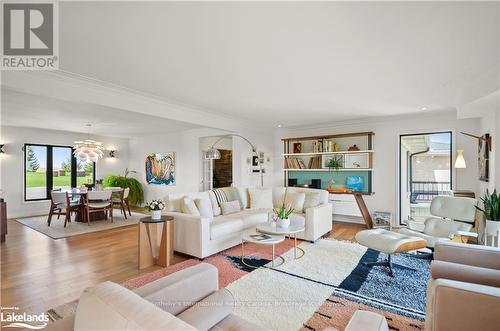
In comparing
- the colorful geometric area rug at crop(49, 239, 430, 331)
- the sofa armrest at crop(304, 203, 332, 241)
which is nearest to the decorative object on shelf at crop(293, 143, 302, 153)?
the sofa armrest at crop(304, 203, 332, 241)

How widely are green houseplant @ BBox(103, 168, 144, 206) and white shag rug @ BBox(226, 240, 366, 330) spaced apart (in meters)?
6.04

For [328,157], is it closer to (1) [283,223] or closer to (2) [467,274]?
(1) [283,223]

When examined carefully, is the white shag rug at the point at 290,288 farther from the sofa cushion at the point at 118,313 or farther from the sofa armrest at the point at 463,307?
the sofa cushion at the point at 118,313

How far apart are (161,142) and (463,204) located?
730 cm

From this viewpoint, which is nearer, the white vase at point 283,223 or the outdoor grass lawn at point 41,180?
the white vase at point 283,223

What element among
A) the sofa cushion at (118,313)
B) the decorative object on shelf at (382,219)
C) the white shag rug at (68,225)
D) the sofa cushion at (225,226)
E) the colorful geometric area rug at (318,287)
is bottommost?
the white shag rug at (68,225)

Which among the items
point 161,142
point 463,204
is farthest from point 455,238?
point 161,142

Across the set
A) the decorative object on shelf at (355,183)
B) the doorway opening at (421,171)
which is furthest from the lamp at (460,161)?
the decorative object on shelf at (355,183)

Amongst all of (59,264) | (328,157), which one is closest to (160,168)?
(59,264)

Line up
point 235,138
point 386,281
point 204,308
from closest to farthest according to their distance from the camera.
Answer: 1. point 204,308
2. point 386,281
3. point 235,138

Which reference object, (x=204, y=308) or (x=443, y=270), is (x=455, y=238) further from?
(x=204, y=308)

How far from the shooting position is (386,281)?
2836 millimetres

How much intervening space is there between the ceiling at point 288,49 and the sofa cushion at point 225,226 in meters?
1.96

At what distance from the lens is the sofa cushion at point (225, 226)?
3.66m
